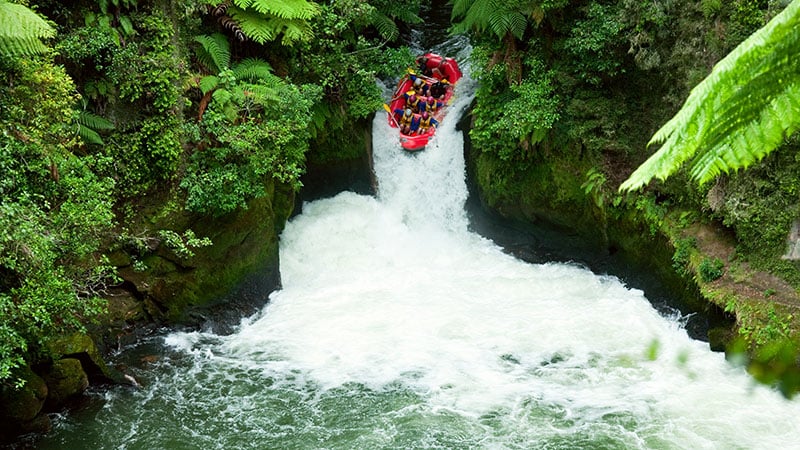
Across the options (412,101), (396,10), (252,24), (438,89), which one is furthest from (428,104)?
(252,24)

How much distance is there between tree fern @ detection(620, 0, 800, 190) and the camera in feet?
5.35

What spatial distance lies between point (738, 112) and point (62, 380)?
8.62 meters

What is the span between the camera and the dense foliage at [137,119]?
776cm

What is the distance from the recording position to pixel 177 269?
10.7 meters

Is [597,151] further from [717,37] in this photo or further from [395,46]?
[395,46]

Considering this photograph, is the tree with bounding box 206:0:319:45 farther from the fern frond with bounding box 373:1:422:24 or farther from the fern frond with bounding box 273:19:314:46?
the fern frond with bounding box 373:1:422:24

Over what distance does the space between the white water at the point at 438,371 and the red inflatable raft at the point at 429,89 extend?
88.3 inches

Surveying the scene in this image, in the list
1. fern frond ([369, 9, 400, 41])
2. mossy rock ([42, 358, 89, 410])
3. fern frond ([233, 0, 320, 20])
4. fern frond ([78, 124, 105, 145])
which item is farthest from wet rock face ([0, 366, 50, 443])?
fern frond ([369, 9, 400, 41])

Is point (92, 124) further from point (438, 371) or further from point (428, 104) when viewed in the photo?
point (428, 104)

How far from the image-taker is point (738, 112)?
1.73m

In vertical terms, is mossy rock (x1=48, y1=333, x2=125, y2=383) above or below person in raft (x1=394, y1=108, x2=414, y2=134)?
below

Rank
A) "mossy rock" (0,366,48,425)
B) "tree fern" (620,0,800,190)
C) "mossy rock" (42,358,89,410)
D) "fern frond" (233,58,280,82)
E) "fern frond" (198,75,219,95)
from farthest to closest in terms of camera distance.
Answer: "fern frond" (233,58,280,82) < "fern frond" (198,75,219,95) < "mossy rock" (42,358,89,410) < "mossy rock" (0,366,48,425) < "tree fern" (620,0,800,190)

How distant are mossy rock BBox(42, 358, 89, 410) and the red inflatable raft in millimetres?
7559

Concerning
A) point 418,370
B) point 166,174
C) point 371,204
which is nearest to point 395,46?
point 371,204
